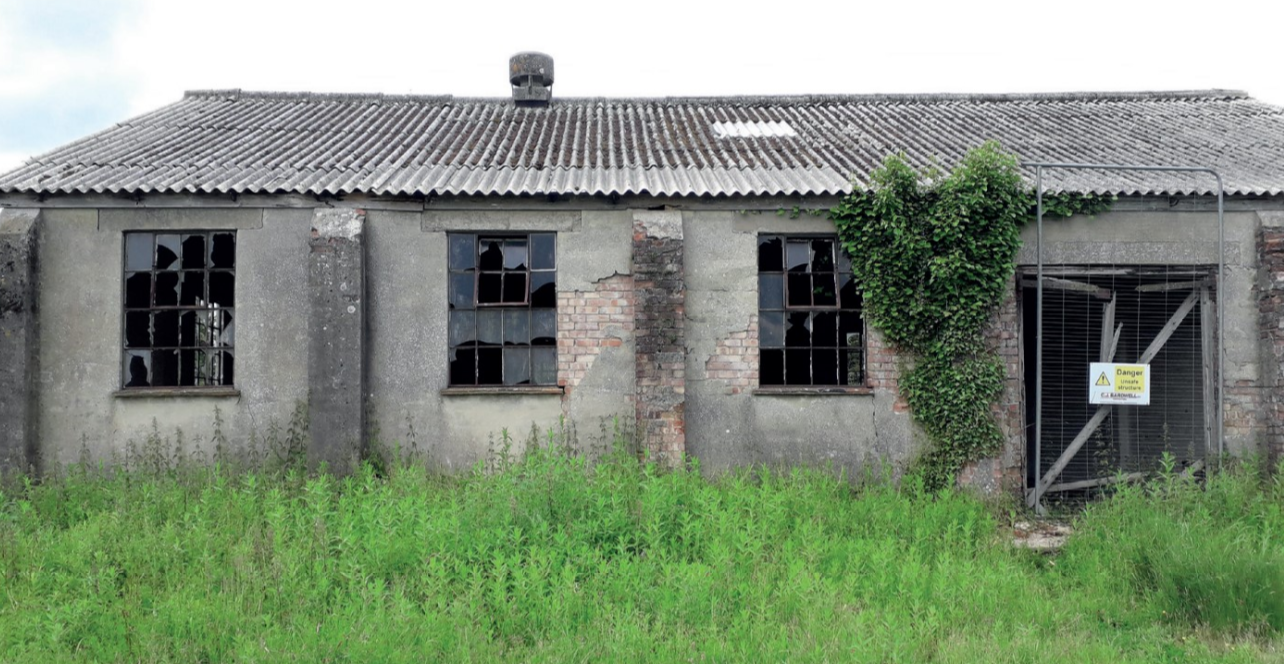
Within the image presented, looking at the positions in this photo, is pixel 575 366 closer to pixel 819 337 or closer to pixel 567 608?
pixel 819 337

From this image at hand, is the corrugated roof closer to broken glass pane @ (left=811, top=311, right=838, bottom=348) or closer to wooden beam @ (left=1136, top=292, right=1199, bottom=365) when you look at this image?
wooden beam @ (left=1136, top=292, right=1199, bottom=365)

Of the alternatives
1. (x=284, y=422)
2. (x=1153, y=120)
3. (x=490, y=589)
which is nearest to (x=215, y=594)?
(x=490, y=589)

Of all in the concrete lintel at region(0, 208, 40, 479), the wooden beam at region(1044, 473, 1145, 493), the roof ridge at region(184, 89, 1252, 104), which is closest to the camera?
the concrete lintel at region(0, 208, 40, 479)

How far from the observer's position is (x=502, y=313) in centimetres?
969

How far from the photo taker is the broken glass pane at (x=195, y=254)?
959 cm

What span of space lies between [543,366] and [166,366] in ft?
13.9

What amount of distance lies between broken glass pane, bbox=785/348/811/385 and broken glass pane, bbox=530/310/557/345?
267 centimetres

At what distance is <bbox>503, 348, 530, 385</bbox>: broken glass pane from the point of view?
31.6 feet

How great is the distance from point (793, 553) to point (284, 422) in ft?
19.0

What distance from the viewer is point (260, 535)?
6.87m

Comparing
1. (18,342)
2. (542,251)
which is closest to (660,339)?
(542,251)

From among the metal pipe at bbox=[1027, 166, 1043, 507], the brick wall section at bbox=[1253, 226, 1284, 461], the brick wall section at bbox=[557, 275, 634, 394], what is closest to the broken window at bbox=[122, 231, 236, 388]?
the brick wall section at bbox=[557, 275, 634, 394]

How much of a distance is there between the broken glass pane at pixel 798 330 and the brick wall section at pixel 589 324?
182cm

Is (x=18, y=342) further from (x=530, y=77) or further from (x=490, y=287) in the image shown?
(x=530, y=77)
